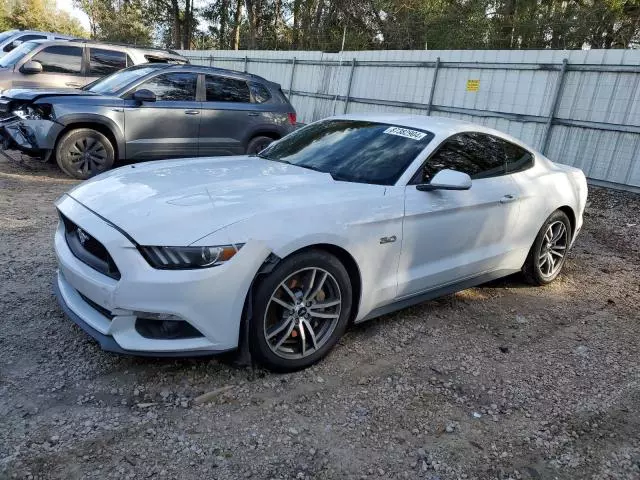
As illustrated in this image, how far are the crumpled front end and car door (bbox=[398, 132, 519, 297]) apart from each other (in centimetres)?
566

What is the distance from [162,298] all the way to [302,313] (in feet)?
2.83

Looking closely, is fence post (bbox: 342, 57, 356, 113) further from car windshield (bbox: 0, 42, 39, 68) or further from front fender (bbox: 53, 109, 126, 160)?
front fender (bbox: 53, 109, 126, 160)

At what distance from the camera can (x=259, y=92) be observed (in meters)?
8.86

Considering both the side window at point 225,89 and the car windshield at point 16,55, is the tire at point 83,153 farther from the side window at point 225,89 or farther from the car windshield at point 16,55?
the car windshield at point 16,55

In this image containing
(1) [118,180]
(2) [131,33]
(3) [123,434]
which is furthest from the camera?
(2) [131,33]

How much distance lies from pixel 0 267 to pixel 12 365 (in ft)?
5.34

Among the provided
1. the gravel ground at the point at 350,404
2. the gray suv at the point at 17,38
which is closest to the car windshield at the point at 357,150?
the gravel ground at the point at 350,404

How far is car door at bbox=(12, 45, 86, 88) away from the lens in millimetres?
9930

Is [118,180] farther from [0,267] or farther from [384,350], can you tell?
[384,350]

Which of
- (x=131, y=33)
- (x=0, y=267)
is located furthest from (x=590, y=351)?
(x=131, y=33)

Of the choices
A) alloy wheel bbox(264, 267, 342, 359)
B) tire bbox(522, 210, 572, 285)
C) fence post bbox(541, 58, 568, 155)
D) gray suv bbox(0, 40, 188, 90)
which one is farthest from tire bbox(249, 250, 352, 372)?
gray suv bbox(0, 40, 188, 90)

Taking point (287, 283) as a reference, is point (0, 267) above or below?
below

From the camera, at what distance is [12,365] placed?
3084 millimetres

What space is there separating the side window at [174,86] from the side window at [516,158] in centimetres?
524
